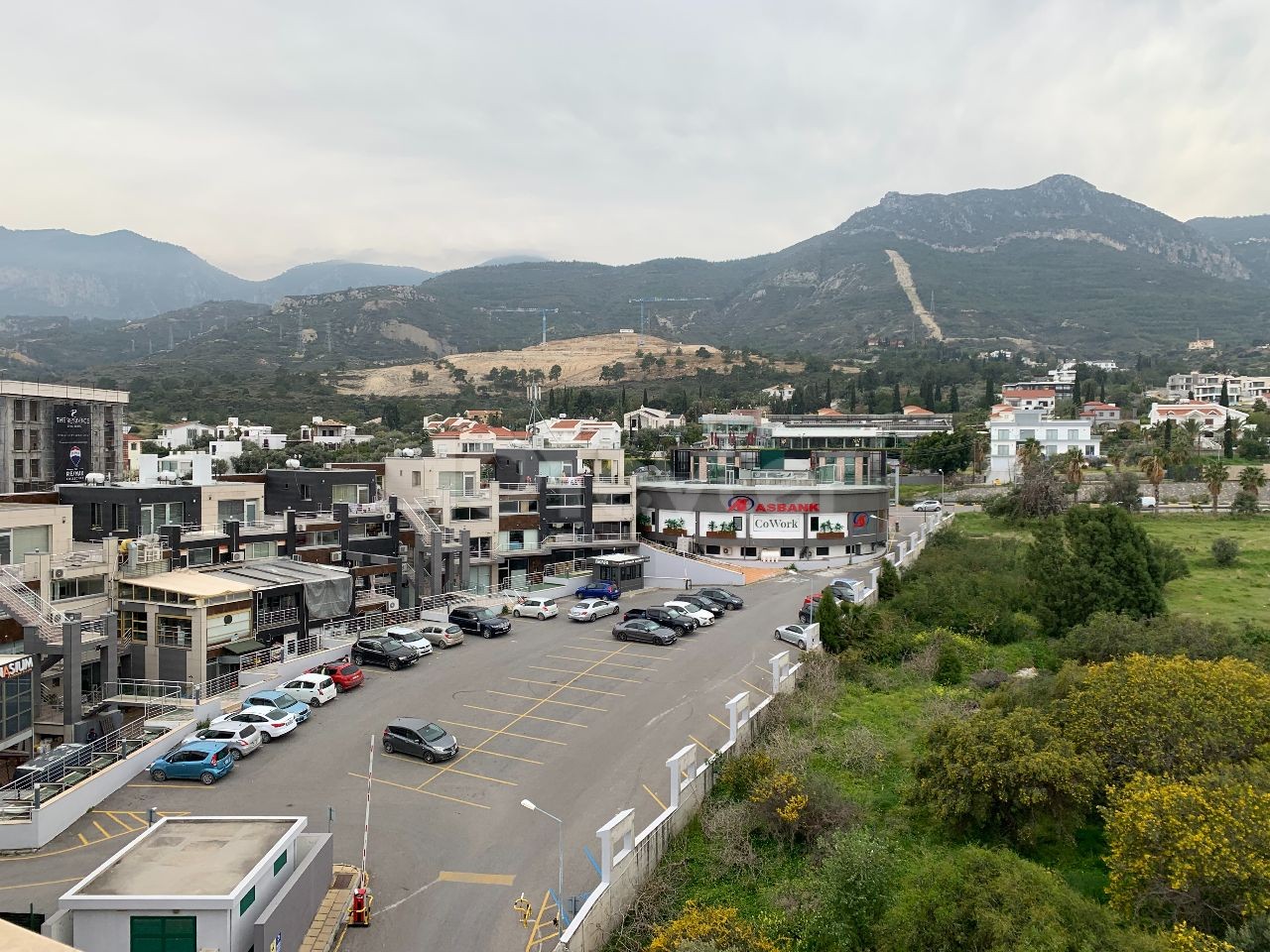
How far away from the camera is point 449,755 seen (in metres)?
23.4

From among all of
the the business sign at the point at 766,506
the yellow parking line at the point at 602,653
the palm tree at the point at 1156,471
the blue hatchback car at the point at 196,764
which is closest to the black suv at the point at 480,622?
the yellow parking line at the point at 602,653

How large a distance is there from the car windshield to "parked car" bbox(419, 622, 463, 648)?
11.3 m

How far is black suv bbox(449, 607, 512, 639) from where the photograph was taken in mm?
37156

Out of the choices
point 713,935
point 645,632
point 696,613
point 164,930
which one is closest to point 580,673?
point 645,632

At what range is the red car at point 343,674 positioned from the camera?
96.6 ft

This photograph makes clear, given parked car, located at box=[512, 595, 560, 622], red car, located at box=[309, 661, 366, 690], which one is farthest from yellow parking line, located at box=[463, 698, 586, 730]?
parked car, located at box=[512, 595, 560, 622]

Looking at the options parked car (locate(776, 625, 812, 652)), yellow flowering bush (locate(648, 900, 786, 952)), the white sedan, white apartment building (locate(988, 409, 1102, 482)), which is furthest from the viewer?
white apartment building (locate(988, 409, 1102, 482))

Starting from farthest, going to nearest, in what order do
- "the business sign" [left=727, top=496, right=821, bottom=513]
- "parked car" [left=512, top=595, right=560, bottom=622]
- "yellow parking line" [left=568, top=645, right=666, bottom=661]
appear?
1. "the business sign" [left=727, top=496, right=821, bottom=513]
2. "parked car" [left=512, top=595, right=560, bottom=622]
3. "yellow parking line" [left=568, top=645, right=666, bottom=661]

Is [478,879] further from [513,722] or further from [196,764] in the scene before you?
[196,764]

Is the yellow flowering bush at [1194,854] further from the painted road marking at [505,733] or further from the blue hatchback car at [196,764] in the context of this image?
the blue hatchback car at [196,764]

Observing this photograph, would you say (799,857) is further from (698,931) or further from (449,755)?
(449,755)

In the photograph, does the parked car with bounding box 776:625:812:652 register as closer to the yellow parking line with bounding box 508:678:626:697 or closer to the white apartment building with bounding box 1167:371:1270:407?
the yellow parking line with bounding box 508:678:626:697

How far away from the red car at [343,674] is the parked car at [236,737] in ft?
15.9

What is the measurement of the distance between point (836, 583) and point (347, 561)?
76.9 feet
